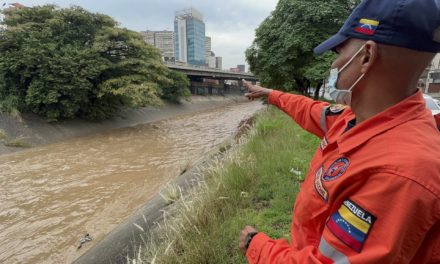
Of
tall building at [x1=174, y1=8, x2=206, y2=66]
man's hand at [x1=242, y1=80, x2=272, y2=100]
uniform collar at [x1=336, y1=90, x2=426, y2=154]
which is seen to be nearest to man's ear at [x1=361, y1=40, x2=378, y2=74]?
uniform collar at [x1=336, y1=90, x2=426, y2=154]

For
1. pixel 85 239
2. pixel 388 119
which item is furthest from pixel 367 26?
pixel 85 239

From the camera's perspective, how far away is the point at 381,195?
0.93 m

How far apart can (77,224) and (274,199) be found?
16.8 ft

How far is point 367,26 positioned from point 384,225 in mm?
748

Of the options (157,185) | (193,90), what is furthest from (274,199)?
(193,90)

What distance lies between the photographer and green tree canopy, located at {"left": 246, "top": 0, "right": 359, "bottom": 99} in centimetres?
1573

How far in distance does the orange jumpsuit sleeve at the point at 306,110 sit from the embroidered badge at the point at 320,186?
77 centimetres

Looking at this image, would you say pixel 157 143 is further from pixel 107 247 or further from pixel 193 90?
pixel 193 90

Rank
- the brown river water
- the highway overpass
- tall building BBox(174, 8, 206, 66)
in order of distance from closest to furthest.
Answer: the brown river water → the highway overpass → tall building BBox(174, 8, 206, 66)

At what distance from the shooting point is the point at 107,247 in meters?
5.05

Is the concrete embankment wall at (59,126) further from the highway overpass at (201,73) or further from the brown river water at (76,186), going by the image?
the highway overpass at (201,73)

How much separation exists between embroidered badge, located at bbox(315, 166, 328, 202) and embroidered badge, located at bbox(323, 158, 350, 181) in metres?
0.04

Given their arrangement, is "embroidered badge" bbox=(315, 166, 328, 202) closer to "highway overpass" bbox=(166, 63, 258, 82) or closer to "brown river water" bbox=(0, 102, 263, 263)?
"brown river water" bbox=(0, 102, 263, 263)

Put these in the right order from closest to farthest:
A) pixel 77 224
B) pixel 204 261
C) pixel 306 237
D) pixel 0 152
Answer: pixel 306 237 < pixel 204 261 < pixel 77 224 < pixel 0 152
